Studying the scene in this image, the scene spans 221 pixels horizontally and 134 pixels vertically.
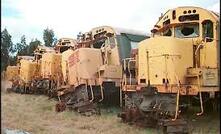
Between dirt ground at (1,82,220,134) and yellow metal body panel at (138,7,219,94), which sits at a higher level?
yellow metal body panel at (138,7,219,94)

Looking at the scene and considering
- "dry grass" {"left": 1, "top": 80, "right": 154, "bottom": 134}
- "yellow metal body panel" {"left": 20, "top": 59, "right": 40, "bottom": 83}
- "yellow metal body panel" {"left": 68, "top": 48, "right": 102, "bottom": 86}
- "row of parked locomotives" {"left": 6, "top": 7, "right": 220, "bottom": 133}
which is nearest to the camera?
"row of parked locomotives" {"left": 6, "top": 7, "right": 220, "bottom": 133}

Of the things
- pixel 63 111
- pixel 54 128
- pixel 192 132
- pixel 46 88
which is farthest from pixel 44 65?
pixel 192 132

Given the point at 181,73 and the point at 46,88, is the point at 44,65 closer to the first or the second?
the point at 46,88

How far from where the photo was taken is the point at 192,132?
29.7 feet

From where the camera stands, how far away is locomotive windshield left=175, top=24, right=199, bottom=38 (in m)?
10.0

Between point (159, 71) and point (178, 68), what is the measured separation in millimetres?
545

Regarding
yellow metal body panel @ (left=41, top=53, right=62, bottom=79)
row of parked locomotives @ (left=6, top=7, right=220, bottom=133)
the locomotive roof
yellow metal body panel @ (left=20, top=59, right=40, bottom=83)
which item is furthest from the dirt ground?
yellow metal body panel @ (left=20, top=59, right=40, bottom=83)

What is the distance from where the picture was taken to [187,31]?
33.6 ft

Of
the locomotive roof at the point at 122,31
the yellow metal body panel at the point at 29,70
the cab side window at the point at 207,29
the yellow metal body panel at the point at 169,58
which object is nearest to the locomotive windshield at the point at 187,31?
the cab side window at the point at 207,29

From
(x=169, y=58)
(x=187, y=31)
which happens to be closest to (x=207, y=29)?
(x=187, y=31)

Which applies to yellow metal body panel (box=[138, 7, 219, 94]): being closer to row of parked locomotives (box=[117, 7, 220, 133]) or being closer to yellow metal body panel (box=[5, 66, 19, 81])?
row of parked locomotives (box=[117, 7, 220, 133])

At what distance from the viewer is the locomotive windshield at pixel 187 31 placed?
1002 centimetres

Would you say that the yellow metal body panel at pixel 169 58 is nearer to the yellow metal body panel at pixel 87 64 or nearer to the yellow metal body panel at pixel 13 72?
the yellow metal body panel at pixel 87 64

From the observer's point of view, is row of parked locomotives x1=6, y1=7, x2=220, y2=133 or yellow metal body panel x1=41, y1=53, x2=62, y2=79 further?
yellow metal body panel x1=41, y1=53, x2=62, y2=79
